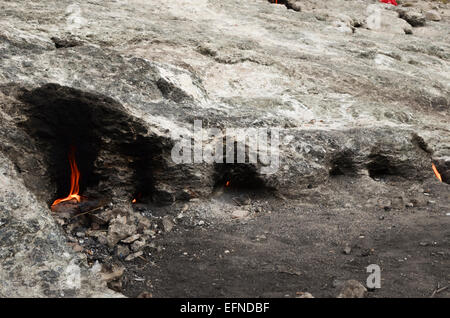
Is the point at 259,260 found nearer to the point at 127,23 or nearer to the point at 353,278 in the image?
the point at 353,278

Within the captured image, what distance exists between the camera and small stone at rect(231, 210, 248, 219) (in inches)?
325

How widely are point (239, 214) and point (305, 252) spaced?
5.85 feet

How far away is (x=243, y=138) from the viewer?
8906 millimetres

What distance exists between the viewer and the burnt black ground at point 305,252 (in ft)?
19.5

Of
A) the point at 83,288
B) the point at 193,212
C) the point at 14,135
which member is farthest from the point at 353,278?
the point at 14,135

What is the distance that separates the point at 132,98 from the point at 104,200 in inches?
93.0

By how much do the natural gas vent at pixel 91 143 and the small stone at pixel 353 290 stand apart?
4404 mm

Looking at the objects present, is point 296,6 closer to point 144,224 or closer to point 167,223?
point 167,223

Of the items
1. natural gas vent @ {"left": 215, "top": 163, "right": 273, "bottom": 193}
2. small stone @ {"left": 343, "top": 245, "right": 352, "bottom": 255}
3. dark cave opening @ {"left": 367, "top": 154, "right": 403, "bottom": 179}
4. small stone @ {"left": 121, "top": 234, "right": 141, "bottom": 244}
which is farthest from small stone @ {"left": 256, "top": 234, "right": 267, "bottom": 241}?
dark cave opening @ {"left": 367, "top": 154, "right": 403, "bottom": 179}

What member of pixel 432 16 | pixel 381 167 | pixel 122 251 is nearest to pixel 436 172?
pixel 381 167

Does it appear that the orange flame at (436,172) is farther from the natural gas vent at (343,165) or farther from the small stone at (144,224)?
the small stone at (144,224)

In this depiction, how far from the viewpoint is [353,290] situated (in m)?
5.50

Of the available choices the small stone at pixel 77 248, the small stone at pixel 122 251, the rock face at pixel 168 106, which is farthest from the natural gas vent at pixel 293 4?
the small stone at pixel 77 248

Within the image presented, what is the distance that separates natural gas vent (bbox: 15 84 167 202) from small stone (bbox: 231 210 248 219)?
5.85ft
